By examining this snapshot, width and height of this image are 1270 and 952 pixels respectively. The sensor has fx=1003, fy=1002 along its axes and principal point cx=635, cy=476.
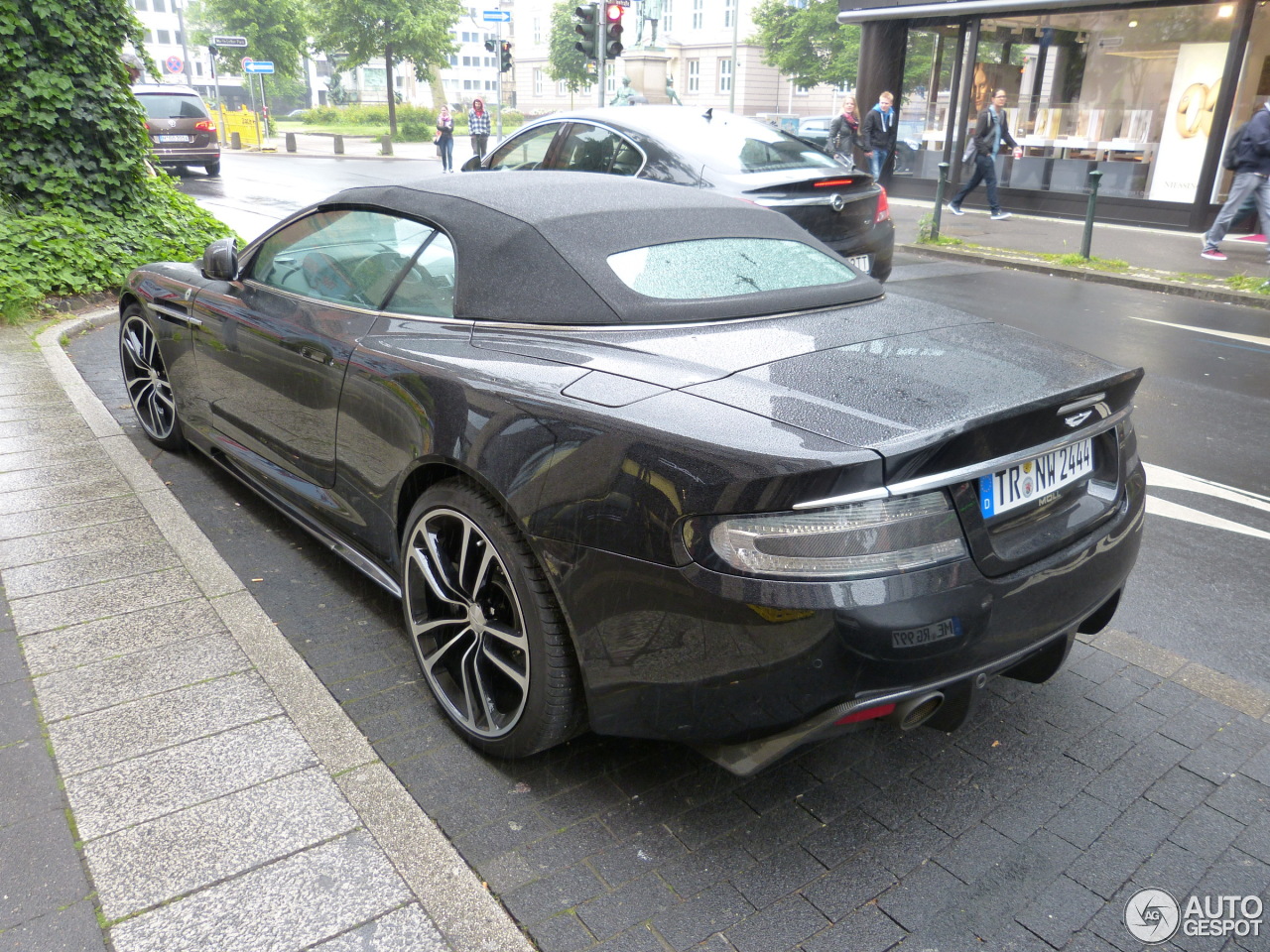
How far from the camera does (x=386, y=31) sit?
48.9m

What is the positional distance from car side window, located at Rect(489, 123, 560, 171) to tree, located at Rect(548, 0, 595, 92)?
65.8 metres

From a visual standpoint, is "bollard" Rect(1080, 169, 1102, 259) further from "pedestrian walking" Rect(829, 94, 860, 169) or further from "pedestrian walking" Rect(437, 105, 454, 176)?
"pedestrian walking" Rect(437, 105, 454, 176)

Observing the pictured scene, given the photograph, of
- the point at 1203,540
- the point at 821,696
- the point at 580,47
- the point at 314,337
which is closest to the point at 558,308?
the point at 314,337

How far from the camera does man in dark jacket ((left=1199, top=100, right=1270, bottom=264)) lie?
1152 cm

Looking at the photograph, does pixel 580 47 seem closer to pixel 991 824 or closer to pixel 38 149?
pixel 38 149

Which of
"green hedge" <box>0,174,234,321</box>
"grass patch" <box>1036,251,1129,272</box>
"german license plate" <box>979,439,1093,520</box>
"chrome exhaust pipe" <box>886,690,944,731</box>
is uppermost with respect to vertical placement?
"german license plate" <box>979,439,1093,520</box>

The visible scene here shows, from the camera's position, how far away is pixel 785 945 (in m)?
2.11

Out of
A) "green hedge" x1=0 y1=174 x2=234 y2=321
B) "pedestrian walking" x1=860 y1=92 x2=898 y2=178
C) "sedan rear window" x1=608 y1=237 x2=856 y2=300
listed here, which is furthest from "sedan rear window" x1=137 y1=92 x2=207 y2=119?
"sedan rear window" x1=608 y1=237 x2=856 y2=300

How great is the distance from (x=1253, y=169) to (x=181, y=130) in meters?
21.9

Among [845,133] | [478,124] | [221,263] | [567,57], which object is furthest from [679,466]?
[567,57]

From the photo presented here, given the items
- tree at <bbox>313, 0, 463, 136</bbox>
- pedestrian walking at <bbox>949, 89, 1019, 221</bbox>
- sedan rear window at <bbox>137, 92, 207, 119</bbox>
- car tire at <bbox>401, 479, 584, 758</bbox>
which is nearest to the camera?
car tire at <bbox>401, 479, 584, 758</bbox>

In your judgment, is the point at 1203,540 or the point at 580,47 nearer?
the point at 1203,540

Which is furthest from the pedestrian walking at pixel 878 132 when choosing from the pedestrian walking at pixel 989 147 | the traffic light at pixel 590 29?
the traffic light at pixel 590 29

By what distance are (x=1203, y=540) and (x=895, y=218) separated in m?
13.5
